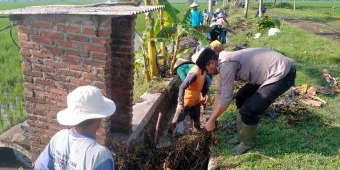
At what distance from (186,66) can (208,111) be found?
85 cm

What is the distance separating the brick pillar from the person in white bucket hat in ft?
7.48

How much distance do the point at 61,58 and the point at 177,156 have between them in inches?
73.6

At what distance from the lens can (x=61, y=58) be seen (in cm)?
437

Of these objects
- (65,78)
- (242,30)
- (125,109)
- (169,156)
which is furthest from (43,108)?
(242,30)

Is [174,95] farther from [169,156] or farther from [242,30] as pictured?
[242,30]

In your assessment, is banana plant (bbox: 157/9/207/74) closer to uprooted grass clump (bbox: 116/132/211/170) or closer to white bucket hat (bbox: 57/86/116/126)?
uprooted grass clump (bbox: 116/132/211/170)

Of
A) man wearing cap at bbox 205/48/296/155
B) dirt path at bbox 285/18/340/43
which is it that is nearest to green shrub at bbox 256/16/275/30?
dirt path at bbox 285/18/340/43

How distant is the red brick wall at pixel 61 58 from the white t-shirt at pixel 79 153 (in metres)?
1.70

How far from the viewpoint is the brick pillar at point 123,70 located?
485 cm

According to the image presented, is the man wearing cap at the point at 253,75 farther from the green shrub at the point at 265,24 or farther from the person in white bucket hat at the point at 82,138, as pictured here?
the green shrub at the point at 265,24

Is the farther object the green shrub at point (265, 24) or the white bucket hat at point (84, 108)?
the green shrub at point (265, 24)

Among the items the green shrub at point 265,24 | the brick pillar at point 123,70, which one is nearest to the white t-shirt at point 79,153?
the brick pillar at point 123,70

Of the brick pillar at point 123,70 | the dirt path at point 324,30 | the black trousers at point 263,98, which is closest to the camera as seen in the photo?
the black trousers at point 263,98

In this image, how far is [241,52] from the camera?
13.6ft
